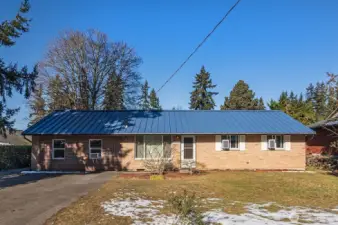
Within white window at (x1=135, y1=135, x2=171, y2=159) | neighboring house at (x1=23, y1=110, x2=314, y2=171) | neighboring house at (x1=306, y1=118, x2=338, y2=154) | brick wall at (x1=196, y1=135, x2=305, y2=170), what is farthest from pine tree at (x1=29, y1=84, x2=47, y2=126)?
neighboring house at (x1=306, y1=118, x2=338, y2=154)

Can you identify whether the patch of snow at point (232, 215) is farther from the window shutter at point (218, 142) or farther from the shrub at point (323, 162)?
the shrub at point (323, 162)

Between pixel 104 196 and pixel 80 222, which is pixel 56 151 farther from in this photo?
pixel 80 222

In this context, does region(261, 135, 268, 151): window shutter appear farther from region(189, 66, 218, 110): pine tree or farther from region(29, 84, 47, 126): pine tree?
region(189, 66, 218, 110): pine tree

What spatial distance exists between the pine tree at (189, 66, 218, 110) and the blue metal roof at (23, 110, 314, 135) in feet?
96.7

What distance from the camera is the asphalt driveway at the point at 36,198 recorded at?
7289 mm

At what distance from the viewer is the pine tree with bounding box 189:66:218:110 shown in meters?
51.2

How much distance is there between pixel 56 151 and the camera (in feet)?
60.3

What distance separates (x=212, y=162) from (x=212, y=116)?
3899 mm

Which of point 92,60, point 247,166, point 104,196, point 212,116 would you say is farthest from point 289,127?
point 92,60

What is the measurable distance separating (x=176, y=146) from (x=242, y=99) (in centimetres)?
3093

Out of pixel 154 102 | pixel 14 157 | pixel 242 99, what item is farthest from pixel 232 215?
pixel 154 102

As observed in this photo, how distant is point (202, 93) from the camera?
51656mm

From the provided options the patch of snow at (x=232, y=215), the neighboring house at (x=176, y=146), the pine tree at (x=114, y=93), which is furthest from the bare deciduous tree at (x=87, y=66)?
the patch of snow at (x=232, y=215)

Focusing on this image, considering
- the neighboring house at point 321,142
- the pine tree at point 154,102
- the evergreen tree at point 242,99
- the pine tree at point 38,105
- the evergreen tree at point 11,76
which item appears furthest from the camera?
the pine tree at point 154,102
